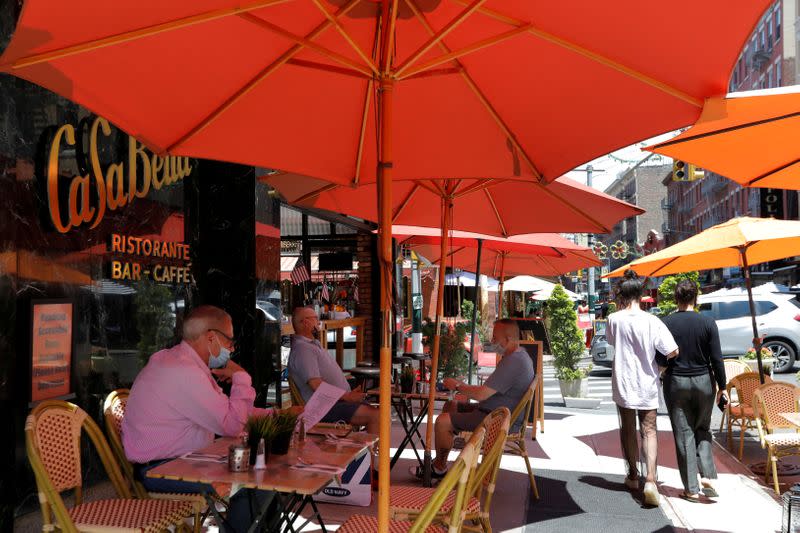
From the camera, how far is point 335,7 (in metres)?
3.20

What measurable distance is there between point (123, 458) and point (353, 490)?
7.36 ft

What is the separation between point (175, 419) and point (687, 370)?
4.40 m

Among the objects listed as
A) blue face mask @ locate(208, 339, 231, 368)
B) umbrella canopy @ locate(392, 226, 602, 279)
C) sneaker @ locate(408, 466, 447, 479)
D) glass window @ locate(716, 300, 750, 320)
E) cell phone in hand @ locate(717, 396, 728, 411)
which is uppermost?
umbrella canopy @ locate(392, 226, 602, 279)

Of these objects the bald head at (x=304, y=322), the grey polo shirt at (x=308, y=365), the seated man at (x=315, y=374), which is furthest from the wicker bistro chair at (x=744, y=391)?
the bald head at (x=304, y=322)

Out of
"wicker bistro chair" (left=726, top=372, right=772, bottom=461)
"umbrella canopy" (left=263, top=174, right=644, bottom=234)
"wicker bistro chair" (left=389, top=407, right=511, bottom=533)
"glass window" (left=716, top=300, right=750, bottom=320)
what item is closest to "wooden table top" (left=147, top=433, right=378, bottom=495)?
"wicker bistro chair" (left=389, top=407, right=511, bottom=533)

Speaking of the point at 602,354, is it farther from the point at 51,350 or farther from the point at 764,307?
the point at 51,350

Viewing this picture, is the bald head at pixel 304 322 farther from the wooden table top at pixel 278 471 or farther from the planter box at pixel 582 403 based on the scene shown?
the planter box at pixel 582 403

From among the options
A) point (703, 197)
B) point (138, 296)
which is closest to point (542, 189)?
point (138, 296)

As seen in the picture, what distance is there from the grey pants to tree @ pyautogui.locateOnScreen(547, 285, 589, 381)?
6.52 meters

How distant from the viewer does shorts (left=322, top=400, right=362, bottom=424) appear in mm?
6754

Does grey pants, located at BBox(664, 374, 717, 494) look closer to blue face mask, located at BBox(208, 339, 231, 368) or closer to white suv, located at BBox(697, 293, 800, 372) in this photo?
blue face mask, located at BBox(208, 339, 231, 368)

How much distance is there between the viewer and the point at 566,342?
13359 mm

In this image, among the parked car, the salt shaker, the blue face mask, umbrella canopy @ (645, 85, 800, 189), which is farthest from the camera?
the parked car

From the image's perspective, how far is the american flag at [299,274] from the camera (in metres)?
12.8
